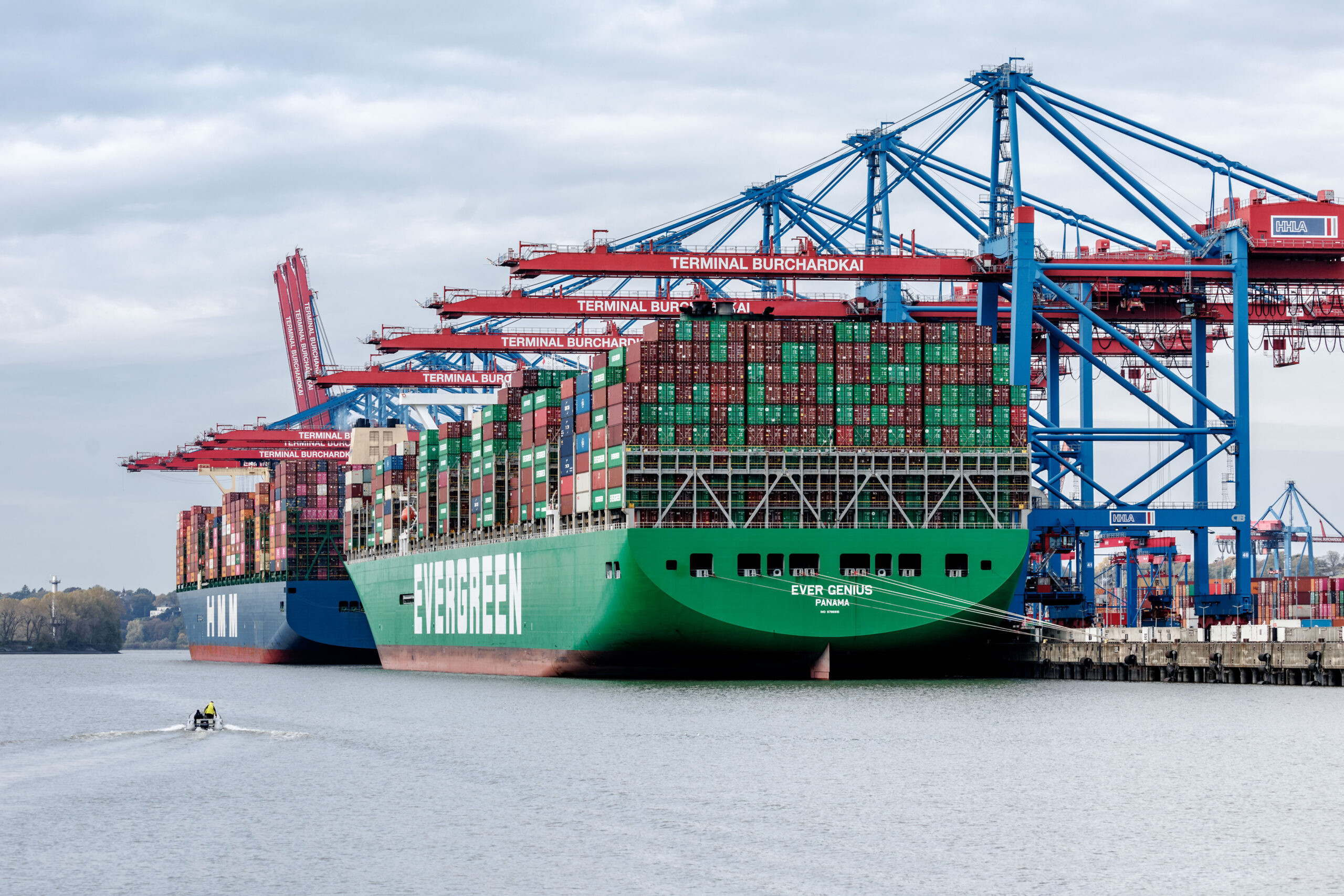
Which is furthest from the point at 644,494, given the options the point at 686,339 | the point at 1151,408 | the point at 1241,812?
the point at 1241,812

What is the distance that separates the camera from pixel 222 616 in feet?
412

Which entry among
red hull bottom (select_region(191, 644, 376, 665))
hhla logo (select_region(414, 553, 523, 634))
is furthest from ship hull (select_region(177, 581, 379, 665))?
hhla logo (select_region(414, 553, 523, 634))

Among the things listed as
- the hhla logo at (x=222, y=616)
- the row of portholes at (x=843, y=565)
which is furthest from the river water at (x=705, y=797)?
the hhla logo at (x=222, y=616)

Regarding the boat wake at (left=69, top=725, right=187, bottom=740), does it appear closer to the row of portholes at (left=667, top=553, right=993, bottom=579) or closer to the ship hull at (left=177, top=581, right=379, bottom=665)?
the row of portholes at (left=667, top=553, right=993, bottom=579)

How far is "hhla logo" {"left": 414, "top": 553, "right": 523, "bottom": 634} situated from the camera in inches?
2889

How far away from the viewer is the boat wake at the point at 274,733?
48.6 meters

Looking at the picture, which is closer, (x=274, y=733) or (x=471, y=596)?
(x=274, y=733)

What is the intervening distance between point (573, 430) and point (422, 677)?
58.5 ft

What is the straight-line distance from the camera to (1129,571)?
85.1 m

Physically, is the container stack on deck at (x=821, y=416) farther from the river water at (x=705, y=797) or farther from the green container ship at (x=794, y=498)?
the river water at (x=705, y=797)

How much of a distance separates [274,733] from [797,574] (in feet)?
61.7

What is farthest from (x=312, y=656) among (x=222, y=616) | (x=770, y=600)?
(x=770, y=600)

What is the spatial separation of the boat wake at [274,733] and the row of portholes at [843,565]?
A: 1506 cm

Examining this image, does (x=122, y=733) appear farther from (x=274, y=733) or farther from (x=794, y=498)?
(x=794, y=498)
